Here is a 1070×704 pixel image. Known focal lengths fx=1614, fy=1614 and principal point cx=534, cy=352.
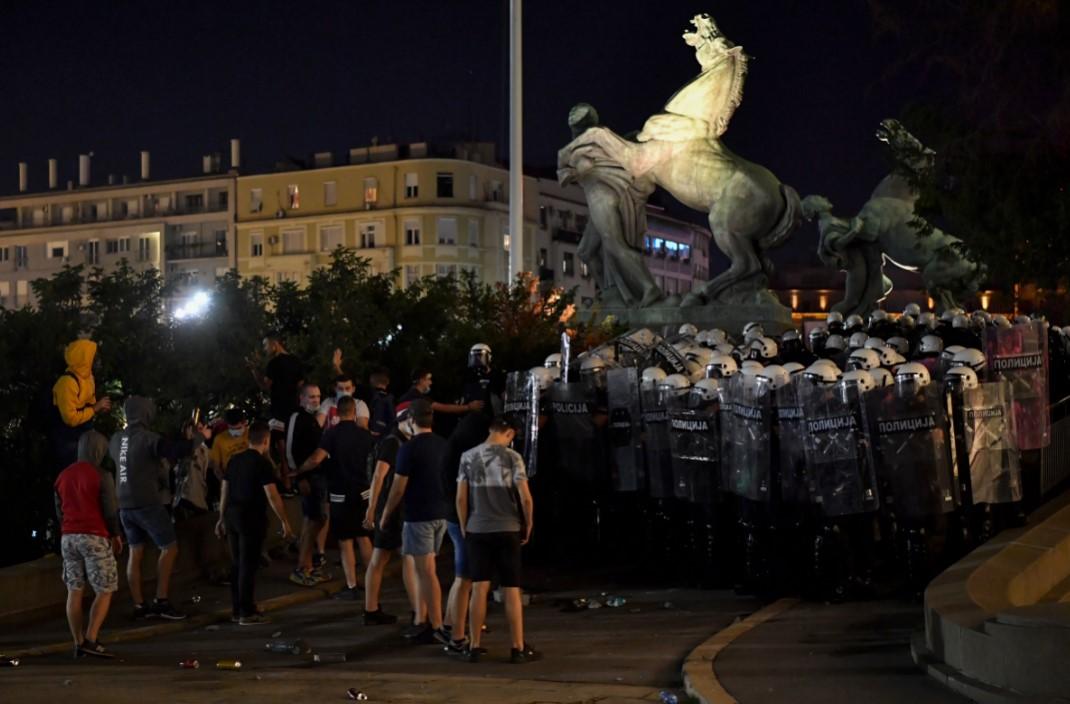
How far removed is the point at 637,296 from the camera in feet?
83.3

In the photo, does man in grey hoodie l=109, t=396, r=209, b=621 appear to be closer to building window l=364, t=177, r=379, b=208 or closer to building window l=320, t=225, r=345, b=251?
building window l=364, t=177, r=379, b=208

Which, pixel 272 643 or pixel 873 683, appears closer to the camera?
pixel 873 683

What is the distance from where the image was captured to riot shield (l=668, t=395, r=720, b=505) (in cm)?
1434

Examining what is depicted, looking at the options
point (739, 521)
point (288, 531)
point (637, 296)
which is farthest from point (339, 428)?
point (637, 296)

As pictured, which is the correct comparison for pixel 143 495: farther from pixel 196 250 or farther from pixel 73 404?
pixel 196 250

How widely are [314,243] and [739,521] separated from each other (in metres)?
80.6

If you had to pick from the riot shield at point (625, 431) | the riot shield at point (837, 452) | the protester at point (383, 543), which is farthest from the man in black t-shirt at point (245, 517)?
the riot shield at point (837, 452)

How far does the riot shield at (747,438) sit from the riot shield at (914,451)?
36.0 inches

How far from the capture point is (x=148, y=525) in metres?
13.4

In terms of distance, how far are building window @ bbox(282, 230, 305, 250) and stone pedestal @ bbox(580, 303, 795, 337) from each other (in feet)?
229

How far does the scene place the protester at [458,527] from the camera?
459 inches

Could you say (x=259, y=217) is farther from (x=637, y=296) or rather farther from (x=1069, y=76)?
(x=1069, y=76)

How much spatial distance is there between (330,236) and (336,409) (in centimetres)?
7870

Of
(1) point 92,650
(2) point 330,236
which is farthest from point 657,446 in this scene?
(2) point 330,236
